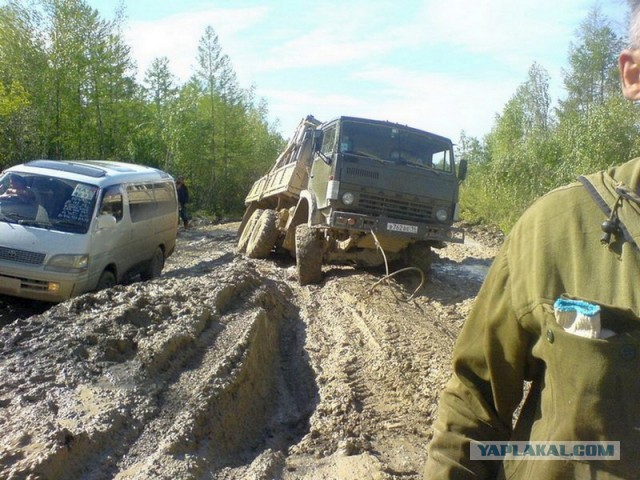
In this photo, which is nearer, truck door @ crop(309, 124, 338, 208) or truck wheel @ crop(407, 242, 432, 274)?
truck door @ crop(309, 124, 338, 208)

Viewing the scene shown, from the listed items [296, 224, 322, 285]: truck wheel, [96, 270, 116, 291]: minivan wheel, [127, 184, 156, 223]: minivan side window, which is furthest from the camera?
[296, 224, 322, 285]: truck wheel

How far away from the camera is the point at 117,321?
5.83m

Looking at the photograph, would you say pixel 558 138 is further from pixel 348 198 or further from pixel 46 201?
pixel 46 201

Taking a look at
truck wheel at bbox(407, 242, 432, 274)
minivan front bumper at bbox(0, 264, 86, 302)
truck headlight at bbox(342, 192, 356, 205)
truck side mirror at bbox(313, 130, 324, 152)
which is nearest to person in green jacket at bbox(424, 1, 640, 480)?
minivan front bumper at bbox(0, 264, 86, 302)

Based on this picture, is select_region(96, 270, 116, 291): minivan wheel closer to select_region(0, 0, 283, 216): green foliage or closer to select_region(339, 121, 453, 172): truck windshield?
select_region(339, 121, 453, 172): truck windshield

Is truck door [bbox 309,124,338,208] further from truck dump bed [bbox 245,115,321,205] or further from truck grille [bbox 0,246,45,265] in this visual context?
truck grille [bbox 0,246,45,265]

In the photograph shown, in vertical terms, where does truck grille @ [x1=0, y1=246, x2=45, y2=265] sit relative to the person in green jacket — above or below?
below

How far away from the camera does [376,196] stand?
9.79 metres

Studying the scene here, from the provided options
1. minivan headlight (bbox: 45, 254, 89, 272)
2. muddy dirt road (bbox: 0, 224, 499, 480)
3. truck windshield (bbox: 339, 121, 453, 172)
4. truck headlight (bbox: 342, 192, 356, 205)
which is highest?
truck windshield (bbox: 339, 121, 453, 172)

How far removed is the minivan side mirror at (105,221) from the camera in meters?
8.62

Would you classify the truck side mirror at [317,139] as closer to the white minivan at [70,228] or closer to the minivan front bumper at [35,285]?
the white minivan at [70,228]

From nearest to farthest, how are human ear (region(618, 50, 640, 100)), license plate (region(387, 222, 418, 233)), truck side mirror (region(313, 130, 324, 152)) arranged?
1. human ear (region(618, 50, 640, 100))
2. license plate (region(387, 222, 418, 233))
3. truck side mirror (region(313, 130, 324, 152))

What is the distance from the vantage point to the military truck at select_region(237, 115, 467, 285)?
31.6 ft

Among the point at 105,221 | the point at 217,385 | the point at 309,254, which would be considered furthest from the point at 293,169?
the point at 217,385
